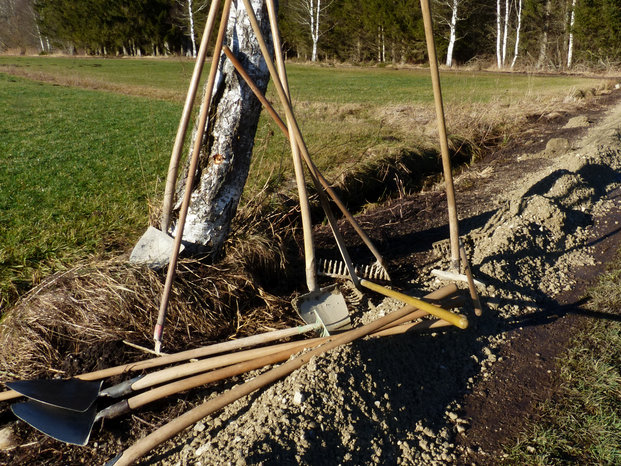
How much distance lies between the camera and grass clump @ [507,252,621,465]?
190cm

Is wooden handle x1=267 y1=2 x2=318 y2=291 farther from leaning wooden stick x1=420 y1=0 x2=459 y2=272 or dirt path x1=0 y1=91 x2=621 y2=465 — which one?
leaning wooden stick x1=420 y1=0 x2=459 y2=272

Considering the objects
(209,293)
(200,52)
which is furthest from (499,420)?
(200,52)

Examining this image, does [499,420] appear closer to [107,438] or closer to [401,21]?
[107,438]

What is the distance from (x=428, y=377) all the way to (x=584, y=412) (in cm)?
70

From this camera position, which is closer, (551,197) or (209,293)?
(209,293)

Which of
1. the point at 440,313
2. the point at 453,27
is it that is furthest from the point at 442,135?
the point at 453,27

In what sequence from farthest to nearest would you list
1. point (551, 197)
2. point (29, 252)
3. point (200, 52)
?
point (551, 197) < point (29, 252) < point (200, 52)

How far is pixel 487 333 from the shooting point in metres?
2.67

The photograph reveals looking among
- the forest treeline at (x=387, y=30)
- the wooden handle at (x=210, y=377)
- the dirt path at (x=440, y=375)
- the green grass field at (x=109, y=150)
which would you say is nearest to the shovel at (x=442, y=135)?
the dirt path at (x=440, y=375)

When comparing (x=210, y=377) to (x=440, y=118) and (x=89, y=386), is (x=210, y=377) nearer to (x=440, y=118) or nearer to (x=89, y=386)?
(x=89, y=386)

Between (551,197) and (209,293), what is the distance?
348cm

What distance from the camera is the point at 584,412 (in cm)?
211

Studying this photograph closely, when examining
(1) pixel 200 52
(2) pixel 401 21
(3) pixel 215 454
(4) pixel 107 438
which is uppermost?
(2) pixel 401 21

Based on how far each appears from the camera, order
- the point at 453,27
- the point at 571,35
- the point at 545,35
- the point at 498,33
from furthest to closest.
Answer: the point at 545,35 → the point at 498,33 → the point at 453,27 → the point at 571,35
